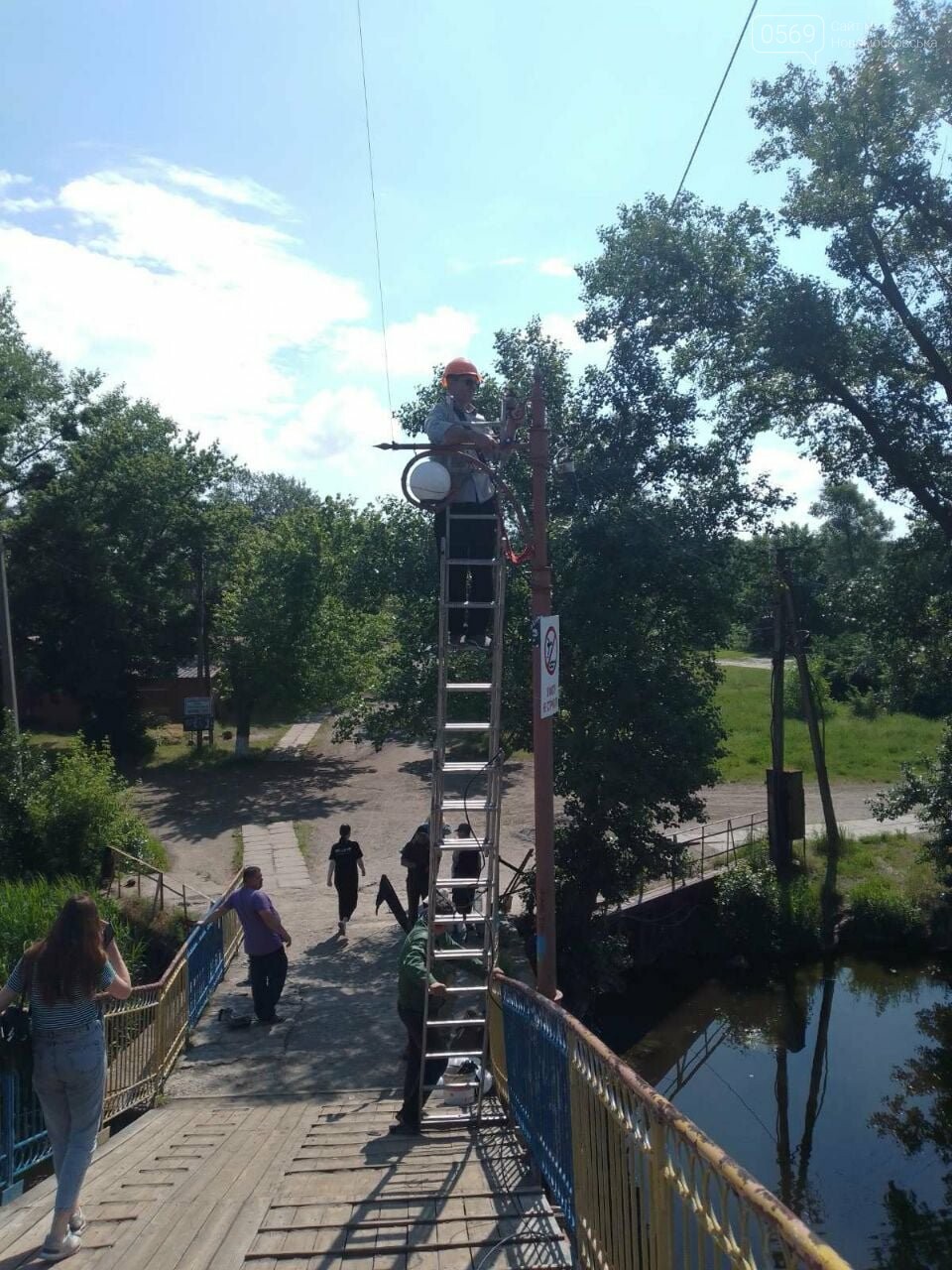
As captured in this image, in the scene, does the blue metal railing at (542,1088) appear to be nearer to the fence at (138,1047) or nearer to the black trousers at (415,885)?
the fence at (138,1047)

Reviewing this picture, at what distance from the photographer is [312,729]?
1523 inches

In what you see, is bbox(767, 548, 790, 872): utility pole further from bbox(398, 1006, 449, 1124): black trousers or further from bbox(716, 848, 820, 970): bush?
bbox(398, 1006, 449, 1124): black trousers

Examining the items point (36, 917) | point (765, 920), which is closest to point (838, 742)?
point (765, 920)

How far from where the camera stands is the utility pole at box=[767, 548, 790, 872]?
21625 millimetres

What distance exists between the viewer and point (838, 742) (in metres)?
36.9

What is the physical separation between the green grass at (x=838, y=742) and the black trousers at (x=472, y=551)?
21.7 m

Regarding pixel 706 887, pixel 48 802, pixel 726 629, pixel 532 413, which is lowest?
pixel 706 887

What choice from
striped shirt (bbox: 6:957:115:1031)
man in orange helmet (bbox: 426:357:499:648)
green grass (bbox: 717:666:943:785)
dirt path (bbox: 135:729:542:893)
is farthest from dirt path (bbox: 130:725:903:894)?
striped shirt (bbox: 6:957:115:1031)

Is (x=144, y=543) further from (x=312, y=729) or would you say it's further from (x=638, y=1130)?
(x=638, y=1130)

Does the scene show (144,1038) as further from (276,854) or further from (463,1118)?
(276,854)

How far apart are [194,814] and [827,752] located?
20330 mm

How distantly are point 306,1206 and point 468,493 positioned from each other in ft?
15.8

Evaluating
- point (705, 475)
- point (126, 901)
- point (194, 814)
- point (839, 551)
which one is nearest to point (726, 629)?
point (705, 475)

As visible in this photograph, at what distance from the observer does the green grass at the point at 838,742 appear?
32.4m
